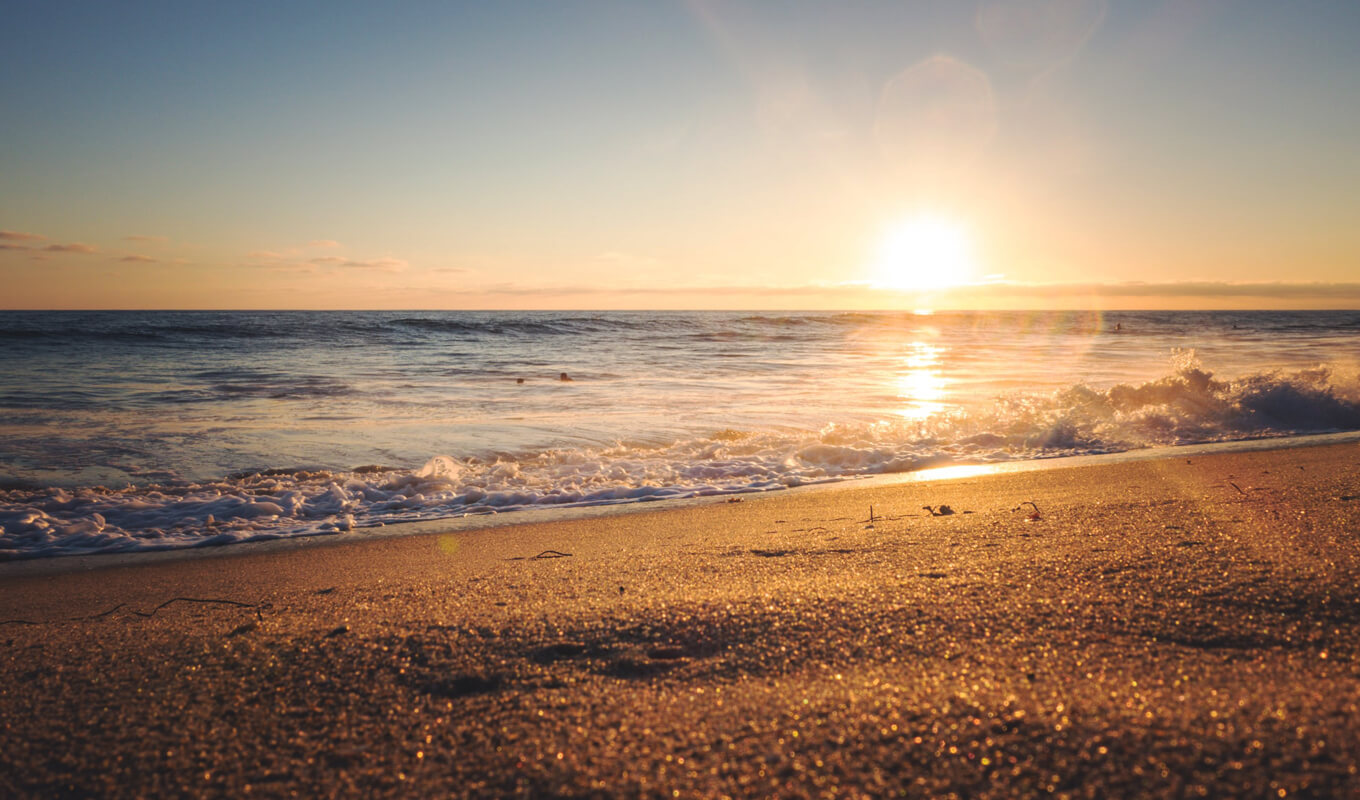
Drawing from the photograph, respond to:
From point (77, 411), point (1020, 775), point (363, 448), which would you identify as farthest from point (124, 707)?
point (77, 411)

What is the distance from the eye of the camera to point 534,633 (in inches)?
80.3

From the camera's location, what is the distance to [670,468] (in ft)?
20.8

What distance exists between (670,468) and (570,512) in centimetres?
151

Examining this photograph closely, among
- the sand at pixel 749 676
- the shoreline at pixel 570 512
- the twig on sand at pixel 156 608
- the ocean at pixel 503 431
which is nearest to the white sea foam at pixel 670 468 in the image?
the ocean at pixel 503 431

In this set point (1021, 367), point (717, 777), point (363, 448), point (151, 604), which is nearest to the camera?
point (717, 777)

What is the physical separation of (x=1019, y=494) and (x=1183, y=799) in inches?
158

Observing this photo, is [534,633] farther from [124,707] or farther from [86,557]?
[86,557]

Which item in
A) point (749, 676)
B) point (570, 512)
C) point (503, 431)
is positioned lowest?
point (570, 512)

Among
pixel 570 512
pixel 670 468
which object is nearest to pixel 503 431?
pixel 670 468

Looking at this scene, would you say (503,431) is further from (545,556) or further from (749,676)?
(749,676)

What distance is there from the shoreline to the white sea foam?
0.44 ft

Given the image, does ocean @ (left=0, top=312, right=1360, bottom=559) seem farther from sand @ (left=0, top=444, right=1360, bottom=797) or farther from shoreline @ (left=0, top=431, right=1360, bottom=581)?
sand @ (left=0, top=444, right=1360, bottom=797)

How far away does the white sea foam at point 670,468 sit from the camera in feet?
15.8

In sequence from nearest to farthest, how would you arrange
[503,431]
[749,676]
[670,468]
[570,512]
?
[749,676], [570,512], [670,468], [503,431]
